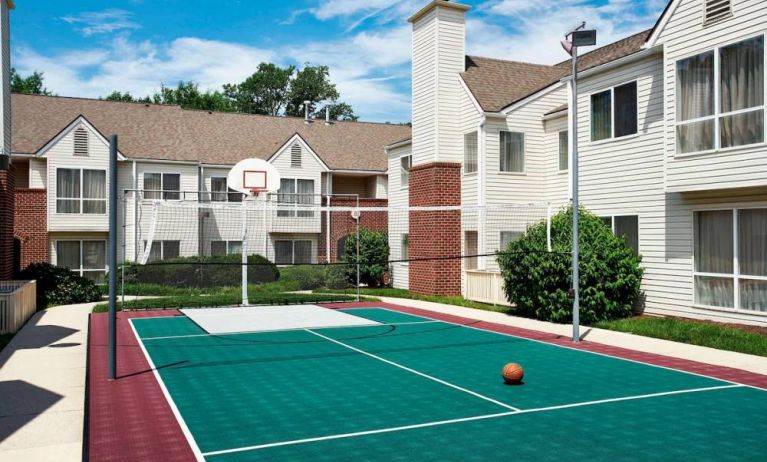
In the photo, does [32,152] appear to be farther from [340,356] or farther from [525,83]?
[340,356]

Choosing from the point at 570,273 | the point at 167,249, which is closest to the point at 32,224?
the point at 167,249

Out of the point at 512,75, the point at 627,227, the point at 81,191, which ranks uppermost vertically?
the point at 512,75

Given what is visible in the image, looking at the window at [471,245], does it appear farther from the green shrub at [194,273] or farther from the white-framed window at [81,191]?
the white-framed window at [81,191]

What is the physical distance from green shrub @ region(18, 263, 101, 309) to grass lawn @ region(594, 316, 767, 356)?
55.8ft

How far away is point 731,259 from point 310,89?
61.4 meters

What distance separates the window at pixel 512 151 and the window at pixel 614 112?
153 inches

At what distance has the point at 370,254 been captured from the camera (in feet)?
103

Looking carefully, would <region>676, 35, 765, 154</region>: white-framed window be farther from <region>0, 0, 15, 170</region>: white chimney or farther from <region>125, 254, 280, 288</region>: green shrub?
<region>0, 0, 15, 170</region>: white chimney

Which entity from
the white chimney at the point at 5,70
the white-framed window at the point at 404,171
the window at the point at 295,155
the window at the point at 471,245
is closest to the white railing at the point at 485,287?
the window at the point at 471,245

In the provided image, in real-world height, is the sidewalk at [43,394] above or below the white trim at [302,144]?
below

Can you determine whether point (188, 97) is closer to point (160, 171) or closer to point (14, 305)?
point (160, 171)

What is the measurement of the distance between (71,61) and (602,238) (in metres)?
48.0

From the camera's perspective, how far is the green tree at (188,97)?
63875 mm

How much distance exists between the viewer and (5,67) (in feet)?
77.3
